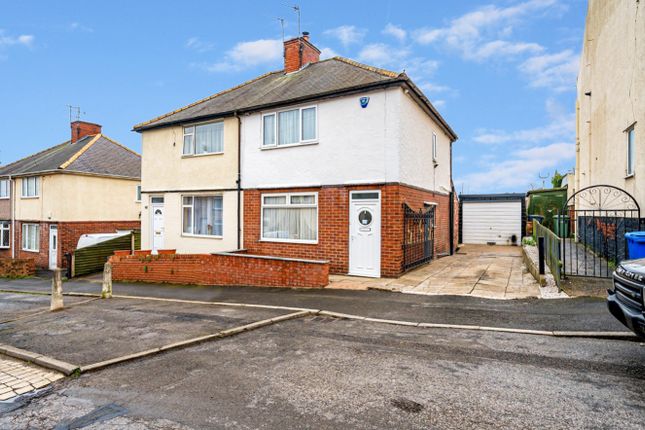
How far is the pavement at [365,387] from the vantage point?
11.5 feet

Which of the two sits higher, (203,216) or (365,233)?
(203,216)

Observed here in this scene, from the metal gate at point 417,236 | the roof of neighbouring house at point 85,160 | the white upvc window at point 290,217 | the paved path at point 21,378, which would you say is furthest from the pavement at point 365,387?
the roof of neighbouring house at point 85,160

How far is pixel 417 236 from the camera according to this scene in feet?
41.7

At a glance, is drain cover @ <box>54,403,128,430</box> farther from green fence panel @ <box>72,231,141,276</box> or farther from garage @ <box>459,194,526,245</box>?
garage @ <box>459,194,526,245</box>

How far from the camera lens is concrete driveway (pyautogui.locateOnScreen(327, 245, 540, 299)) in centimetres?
907

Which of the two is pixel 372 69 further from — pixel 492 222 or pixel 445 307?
pixel 492 222

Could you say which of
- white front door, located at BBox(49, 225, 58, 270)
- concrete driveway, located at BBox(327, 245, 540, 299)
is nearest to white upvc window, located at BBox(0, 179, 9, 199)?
white front door, located at BBox(49, 225, 58, 270)

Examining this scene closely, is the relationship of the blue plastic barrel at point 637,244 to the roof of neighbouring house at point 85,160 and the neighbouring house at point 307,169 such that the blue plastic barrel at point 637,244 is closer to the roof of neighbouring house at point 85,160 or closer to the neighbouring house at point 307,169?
the neighbouring house at point 307,169

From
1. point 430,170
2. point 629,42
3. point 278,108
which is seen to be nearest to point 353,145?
point 278,108

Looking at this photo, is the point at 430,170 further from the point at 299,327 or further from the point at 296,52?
the point at 299,327

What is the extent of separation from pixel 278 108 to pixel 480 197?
1431 cm

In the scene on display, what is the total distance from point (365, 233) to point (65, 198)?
2093cm

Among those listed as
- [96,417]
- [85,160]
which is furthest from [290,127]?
[85,160]

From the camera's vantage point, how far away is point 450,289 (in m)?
9.48
